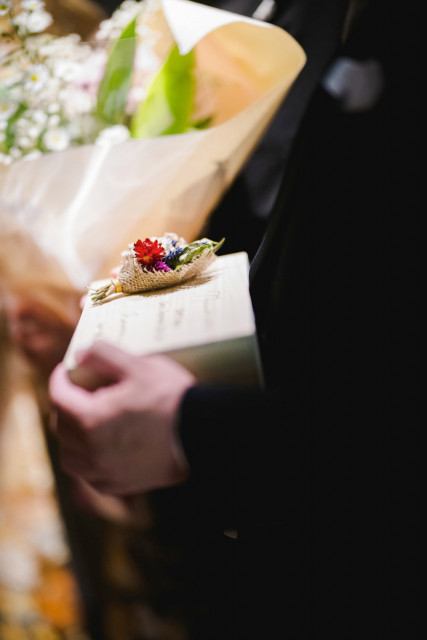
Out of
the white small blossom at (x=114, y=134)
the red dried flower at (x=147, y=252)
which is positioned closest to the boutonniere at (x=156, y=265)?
the red dried flower at (x=147, y=252)

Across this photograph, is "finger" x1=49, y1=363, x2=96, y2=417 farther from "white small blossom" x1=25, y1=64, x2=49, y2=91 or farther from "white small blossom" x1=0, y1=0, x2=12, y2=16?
"white small blossom" x1=0, y1=0, x2=12, y2=16

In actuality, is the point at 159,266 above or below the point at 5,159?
below

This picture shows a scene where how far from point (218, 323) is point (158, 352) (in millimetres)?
56

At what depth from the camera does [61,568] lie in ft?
1.46

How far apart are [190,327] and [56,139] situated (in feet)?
1.17

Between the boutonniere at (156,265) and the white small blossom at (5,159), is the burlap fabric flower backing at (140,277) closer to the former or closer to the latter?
the boutonniere at (156,265)

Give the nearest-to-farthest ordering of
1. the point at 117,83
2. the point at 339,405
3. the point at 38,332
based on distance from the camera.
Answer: the point at 339,405 → the point at 38,332 → the point at 117,83

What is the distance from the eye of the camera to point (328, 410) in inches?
14.2

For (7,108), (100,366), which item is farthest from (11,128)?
(100,366)

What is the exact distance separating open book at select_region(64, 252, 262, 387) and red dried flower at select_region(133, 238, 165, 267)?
4 centimetres

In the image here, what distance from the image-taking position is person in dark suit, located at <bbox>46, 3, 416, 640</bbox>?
361mm

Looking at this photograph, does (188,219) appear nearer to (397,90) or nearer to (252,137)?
(252,137)

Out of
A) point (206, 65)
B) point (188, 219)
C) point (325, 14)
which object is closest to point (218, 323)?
point (188, 219)

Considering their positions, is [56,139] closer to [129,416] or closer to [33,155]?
[33,155]
